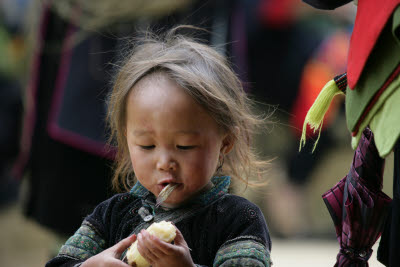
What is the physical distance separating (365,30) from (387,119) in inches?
6.3

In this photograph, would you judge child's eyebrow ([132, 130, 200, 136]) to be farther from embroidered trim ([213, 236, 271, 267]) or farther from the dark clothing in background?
the dark clothing in background

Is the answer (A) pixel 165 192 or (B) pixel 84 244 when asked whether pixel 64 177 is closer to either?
(B) pixel 84 244

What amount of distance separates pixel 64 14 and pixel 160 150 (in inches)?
55.1

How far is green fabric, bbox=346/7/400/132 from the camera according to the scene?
3.01ft

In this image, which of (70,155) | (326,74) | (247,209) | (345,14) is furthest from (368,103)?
(345,14)

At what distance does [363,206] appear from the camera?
1130mm

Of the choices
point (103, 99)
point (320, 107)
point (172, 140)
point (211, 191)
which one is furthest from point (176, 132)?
A: point (103, 99)

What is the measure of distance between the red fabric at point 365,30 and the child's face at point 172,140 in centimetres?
A: 27

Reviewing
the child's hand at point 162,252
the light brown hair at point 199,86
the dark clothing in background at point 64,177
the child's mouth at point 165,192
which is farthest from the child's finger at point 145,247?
the dark clothing in background at point 64,177

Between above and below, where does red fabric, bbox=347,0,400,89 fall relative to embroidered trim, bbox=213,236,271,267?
above

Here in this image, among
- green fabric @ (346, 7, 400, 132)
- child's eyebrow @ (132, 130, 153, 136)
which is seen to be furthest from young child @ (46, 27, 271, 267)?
green fabric @ (346, 7, 400, 132)

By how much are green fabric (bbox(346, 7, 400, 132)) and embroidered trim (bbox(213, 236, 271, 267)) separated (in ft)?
0.84

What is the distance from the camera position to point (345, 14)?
342 centimetres

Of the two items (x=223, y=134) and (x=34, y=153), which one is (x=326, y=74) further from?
(x=223, y=134)
